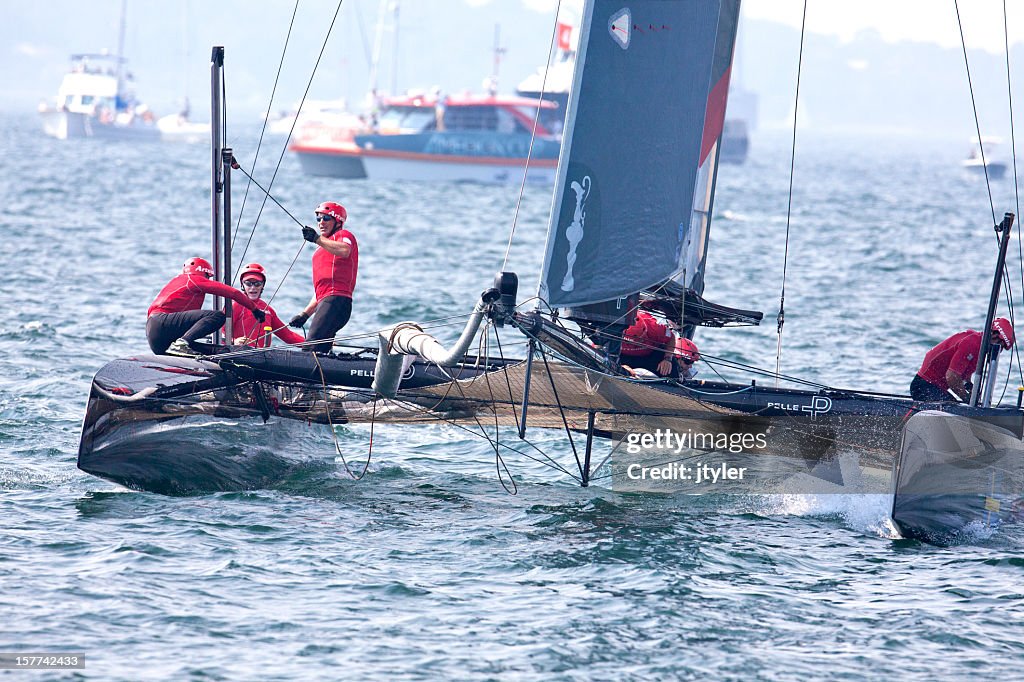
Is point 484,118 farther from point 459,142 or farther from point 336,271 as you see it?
point 336,271

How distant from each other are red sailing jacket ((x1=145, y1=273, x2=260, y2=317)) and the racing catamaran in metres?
0.40

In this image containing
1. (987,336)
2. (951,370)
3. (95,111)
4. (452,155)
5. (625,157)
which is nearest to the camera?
(987,336)

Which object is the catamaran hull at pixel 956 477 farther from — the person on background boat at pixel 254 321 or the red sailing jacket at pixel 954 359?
the person on background boat at pixel 254 321

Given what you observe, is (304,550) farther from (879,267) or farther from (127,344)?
(879,267)

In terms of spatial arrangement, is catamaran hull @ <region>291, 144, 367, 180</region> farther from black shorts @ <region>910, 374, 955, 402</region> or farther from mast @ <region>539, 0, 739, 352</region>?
black shorts @ <region>910, 374, 955, 402</region>

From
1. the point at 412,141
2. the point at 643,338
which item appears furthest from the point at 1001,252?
the point at 412,141

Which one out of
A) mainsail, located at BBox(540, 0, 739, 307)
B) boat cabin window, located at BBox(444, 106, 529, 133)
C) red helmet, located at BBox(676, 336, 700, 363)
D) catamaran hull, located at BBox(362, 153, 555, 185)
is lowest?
red helmet, located at BBox(676, 336, 700, 363)

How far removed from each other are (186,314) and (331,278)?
1.05 meters

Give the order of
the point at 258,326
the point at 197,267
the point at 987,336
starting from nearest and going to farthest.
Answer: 1. the point at 987,336
2. the point at 197,267
3. the point at 258,326

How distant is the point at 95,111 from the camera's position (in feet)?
255

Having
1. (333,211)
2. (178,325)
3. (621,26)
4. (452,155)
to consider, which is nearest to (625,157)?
(621,26)

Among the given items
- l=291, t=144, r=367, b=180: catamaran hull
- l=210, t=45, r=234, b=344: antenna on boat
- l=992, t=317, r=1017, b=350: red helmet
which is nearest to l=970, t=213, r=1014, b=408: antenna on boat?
l=992, t=317, r=1017, b=350: red helmet

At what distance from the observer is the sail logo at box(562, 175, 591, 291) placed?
8.79m

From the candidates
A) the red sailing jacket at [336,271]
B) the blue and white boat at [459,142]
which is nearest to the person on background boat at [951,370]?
the red sailing jacket at [336,271]
